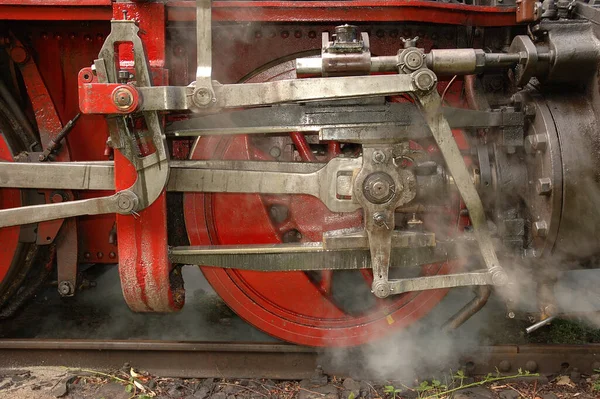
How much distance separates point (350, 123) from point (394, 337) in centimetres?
138

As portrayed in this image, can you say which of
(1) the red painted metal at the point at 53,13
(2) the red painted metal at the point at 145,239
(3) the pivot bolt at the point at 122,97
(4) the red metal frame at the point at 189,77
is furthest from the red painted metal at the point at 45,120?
(3) the pivot bolt at the point at 122,97

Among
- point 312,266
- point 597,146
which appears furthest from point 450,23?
point 312,266

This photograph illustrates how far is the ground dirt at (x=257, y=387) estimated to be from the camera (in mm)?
2605

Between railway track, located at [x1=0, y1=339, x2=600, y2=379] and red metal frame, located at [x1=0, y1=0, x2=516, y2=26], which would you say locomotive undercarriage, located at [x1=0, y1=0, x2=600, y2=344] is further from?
railway track, located at [x1=0, y1=339, x2=600, y2=379]

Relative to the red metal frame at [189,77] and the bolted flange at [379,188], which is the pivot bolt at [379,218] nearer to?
the bolted flange at [379,188]

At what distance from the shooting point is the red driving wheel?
2533 mm

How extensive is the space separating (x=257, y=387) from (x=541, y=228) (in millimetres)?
1604

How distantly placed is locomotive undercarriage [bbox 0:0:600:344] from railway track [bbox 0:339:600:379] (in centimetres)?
37

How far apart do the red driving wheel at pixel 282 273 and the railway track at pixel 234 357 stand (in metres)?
0.19

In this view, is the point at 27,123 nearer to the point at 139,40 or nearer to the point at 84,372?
the point at 139,40

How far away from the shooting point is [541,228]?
2.36 metres

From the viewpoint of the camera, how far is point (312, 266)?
2400mm

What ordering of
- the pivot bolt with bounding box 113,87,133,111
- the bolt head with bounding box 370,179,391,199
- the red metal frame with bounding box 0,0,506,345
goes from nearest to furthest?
the pivot bolt with bounding box 113,87,133,111
the bolt head with bounding box 370,179,391,199
the red metal frame with bounding box 0,0,506,345

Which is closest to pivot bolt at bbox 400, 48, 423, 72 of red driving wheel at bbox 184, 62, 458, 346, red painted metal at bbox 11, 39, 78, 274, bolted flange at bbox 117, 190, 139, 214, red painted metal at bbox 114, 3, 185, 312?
red driving wheel at bbox 184, 62, 458, 346
